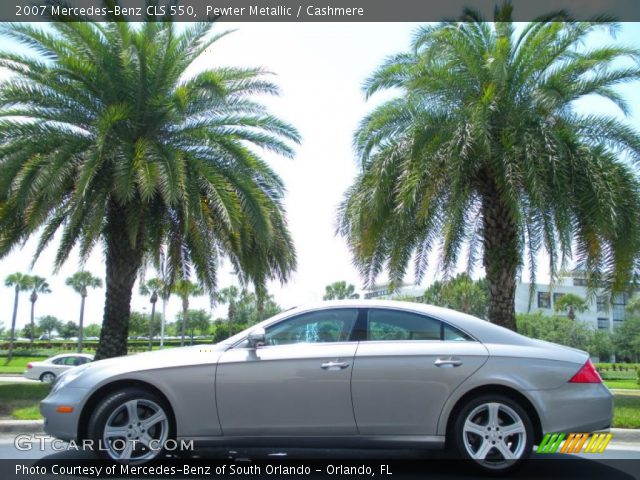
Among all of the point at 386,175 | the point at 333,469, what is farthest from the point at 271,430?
the point at 386,175

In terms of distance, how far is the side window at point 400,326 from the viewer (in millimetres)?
5949

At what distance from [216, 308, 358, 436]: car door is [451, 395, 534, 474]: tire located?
0.95 metres

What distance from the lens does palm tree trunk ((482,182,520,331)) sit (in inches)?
505

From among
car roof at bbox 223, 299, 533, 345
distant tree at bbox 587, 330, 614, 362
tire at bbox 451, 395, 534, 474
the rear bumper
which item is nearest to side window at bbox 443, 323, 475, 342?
car roof at bbox 223, 299, 533, 345

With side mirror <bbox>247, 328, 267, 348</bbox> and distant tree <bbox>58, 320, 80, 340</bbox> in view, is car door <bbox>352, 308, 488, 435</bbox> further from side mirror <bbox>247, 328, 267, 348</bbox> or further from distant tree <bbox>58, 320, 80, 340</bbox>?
distant tree <bbox>58, 320, 80, 340</bbox>

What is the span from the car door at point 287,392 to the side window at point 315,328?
18cm

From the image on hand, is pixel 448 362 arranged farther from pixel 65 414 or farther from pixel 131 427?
pixel 65 414

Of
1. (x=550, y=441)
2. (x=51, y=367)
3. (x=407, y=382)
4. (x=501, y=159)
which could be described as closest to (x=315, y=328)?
(x=407, y=382)

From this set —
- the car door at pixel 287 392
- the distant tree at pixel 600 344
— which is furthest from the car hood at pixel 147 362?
the distant tree at pixel 600 344

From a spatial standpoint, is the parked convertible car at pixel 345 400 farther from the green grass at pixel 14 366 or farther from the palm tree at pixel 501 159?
the green grass at pixel 14 366

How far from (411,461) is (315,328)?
5.56 ft

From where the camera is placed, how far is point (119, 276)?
45.8 ft

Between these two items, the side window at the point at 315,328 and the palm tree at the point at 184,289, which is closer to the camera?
the side window at the point at 315,328

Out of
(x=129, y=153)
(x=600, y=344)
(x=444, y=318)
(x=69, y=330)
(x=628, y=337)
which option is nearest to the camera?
(x=444, y=318)
